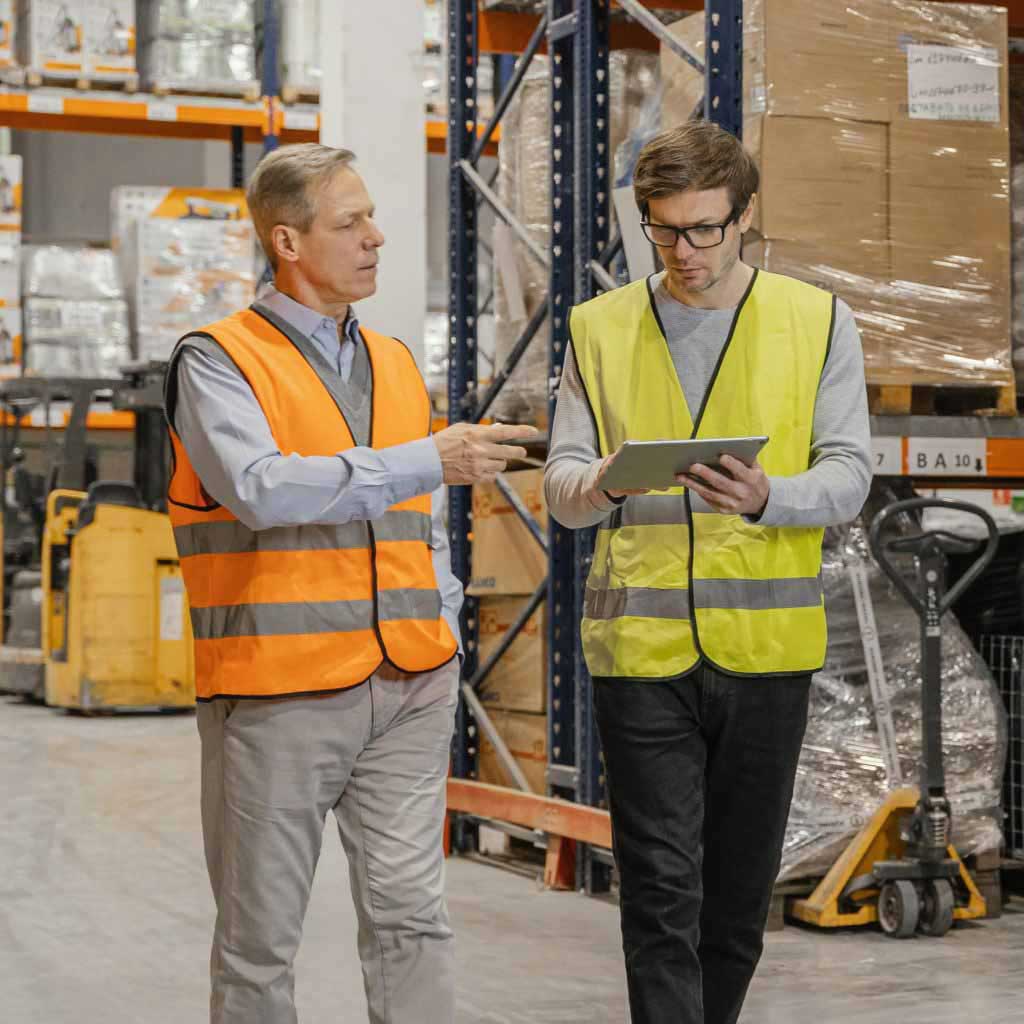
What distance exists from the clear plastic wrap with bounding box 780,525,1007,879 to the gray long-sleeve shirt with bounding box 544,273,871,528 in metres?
2.41

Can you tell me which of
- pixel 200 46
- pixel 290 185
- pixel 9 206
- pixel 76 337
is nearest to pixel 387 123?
pixel 290 185

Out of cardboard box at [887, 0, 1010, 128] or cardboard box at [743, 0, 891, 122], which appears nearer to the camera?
cardboard box at [743, 0, 891, 122]

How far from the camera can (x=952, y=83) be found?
17.3ft

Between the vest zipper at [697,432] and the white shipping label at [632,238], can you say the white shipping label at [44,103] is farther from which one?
the vest zipper at [697,432]

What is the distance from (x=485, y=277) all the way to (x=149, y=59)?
10.8 feet

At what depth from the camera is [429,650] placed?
2.88 m

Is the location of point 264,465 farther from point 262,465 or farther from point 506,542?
point 506,542

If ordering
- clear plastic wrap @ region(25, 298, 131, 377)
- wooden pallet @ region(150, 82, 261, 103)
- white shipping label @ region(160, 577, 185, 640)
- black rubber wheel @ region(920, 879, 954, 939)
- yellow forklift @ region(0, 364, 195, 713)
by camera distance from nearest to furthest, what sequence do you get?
black rubber wheel @ region(920, 879, 954, 939)
yellow forklift @ region(0, 364, 195, 713)
white shipping label @ region(160, 577, 185, 640)
clear plastic wrap @ region(25, 298, 131, 377)
wooden pallet @ region(150, 82, 261, 103)

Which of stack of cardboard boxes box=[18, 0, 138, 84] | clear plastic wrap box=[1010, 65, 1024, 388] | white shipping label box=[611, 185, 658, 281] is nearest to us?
white shipping label box=[611, 185, 658, 281]

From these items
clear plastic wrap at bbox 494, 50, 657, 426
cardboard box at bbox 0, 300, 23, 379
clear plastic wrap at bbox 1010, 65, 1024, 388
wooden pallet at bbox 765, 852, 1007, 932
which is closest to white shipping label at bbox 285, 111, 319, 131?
cardboard box at bbox 0, 300, 23, 379

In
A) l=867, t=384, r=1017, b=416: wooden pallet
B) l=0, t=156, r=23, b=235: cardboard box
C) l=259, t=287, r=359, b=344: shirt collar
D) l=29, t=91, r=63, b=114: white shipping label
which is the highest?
l=29, t=91, r=63, b=114: white shipping label

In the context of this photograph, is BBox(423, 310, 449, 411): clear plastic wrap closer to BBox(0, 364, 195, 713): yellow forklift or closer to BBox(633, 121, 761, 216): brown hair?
BBox(0, 364, 195, 713): yellow forklift

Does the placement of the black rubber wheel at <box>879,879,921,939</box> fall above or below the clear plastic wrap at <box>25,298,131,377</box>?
below

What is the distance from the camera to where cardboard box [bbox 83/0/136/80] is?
12328mm
